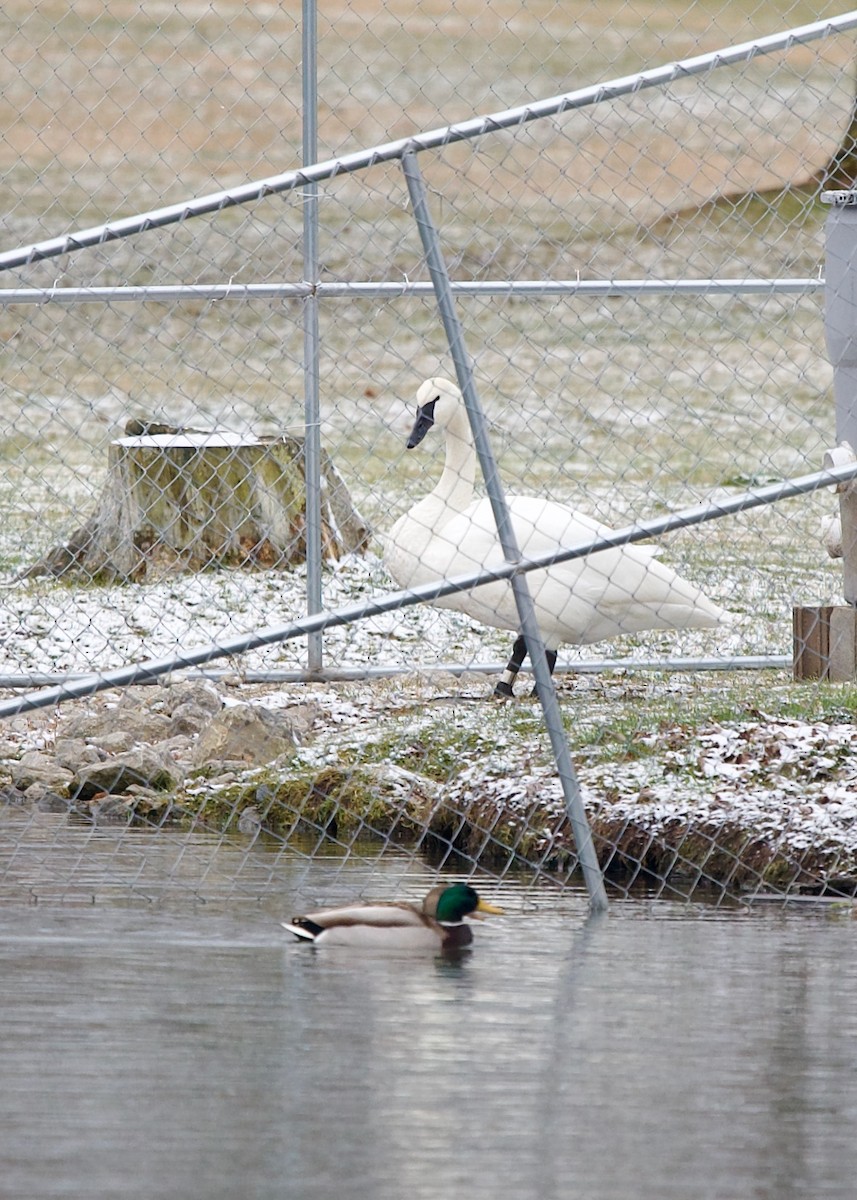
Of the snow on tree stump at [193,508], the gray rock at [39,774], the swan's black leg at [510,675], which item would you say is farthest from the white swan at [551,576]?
the snow on tree stump at [193,508]

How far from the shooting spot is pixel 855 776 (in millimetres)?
7477

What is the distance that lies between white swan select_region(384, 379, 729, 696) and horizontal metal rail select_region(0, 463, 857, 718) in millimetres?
1933

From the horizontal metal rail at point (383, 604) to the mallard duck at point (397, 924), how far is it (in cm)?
75

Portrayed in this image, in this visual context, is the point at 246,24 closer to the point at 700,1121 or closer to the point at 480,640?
the point at 480,640

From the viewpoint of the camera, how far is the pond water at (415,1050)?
425 cm

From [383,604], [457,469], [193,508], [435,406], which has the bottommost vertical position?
[383,604]

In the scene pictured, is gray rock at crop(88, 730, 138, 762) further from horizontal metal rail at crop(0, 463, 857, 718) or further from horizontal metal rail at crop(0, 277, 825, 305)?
horizontal metal rail at crop(0, 463, 857, 718)

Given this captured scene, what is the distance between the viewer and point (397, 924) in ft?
20.4

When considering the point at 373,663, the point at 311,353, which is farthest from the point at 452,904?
the point at 373,663

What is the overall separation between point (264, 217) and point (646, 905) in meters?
19.2

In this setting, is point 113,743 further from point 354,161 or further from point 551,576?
point 354,161

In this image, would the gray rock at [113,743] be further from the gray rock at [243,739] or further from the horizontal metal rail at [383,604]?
the horizontal metal rail at [383,604]

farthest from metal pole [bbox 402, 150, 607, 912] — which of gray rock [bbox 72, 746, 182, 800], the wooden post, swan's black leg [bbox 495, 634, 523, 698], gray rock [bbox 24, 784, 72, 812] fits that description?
swan's black leg [bbox 495, 634, 523, 698]

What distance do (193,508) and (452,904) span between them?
527 cm
